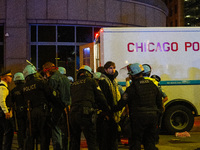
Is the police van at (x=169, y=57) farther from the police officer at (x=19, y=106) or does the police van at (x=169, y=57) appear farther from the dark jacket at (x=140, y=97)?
the dark jacket at (x=140, y=97)

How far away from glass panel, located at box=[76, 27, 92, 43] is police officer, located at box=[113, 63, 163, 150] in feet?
37.3

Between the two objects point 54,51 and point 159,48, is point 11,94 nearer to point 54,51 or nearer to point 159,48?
point 159,48

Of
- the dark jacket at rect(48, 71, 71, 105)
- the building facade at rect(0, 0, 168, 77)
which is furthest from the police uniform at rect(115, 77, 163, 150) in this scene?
the building facade at rect(0, 0, 168, 77)

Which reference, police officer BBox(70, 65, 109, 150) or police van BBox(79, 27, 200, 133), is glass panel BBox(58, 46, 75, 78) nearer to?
police van BBox(79, 27, 200, 133)

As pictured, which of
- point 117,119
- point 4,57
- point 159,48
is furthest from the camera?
point 4,57

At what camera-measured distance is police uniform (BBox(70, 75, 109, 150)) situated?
5219 mm

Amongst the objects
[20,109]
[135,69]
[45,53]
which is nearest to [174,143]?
[135,69]

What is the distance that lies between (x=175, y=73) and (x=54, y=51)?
338 inches

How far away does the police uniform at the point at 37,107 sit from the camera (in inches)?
214

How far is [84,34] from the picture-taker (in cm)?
1647

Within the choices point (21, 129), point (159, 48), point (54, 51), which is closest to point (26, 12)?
point (54, 51)

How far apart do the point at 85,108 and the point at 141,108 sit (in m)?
0.96

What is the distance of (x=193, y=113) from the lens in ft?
30.1

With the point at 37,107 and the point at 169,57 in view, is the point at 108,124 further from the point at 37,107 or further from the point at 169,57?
the point at 169,57
